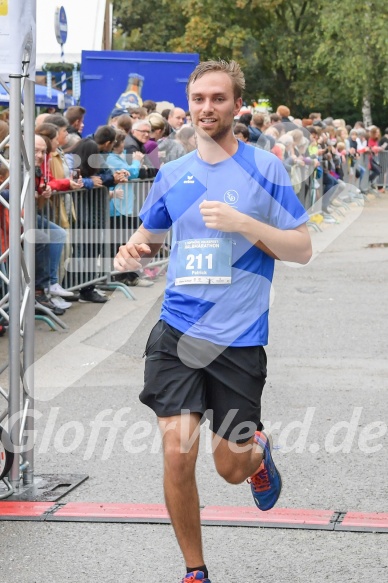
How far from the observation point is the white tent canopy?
2592 centimetres

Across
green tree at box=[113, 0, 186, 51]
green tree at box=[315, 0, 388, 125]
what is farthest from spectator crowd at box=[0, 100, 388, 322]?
green tree at box=[113, 0, 186, 51]

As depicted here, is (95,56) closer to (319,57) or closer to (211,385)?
(211,385)

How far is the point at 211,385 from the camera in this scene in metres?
4.70

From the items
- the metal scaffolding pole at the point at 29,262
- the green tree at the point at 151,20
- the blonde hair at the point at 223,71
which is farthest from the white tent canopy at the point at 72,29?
the green tree at the point at 151,20

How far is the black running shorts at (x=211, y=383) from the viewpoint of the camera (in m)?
4.61

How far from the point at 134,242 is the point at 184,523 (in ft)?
3.71

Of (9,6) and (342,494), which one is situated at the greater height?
(9,6)

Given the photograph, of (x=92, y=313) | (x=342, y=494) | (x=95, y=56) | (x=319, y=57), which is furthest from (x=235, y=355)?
(x=319, y=57)

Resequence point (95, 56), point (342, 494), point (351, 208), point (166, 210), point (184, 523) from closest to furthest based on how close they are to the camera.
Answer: point (184, 523), point (166, 210), point (342, 494), point (95, 56), point (351, 208)

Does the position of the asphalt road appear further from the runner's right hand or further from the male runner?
the runner's right hand

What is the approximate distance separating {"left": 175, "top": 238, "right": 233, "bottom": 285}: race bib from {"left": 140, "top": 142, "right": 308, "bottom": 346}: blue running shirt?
0.03m

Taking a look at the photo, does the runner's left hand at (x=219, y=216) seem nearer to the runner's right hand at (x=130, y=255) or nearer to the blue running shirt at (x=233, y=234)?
the blue running shirt at (x=233, y=234)

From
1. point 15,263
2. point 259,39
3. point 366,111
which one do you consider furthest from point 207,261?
point 259,39

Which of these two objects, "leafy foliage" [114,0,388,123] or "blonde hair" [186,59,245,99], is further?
"leafy foliage" [114,0,388,123]
